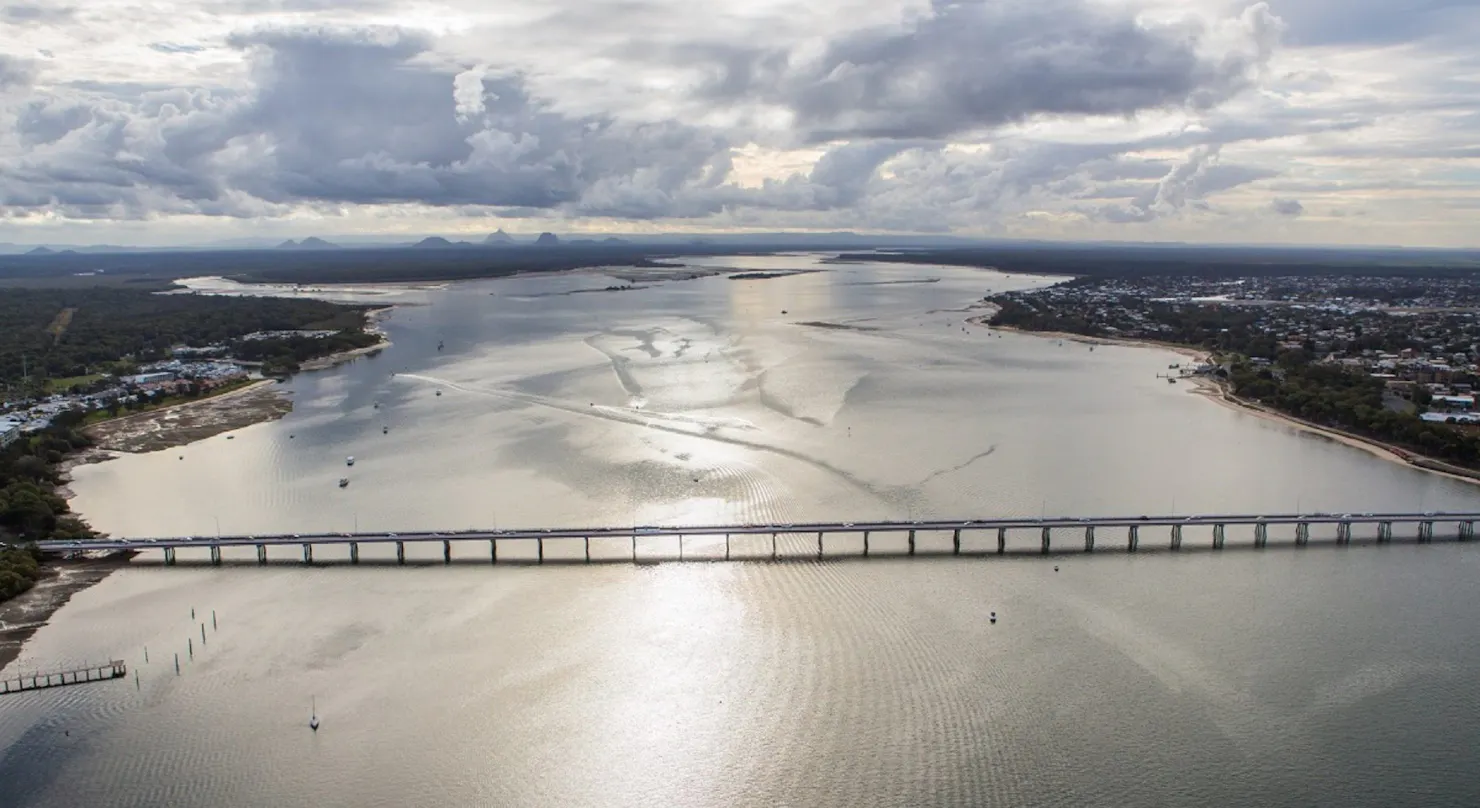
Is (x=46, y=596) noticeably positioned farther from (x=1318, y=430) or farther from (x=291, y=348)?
(x=1318, y=430)

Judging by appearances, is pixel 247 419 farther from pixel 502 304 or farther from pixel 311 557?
pixel 502 304

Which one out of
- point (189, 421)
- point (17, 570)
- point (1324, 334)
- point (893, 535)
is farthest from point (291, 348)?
point (1324, 334)

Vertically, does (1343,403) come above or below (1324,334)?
below

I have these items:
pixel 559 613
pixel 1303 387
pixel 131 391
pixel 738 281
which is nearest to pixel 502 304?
pixel 738 281

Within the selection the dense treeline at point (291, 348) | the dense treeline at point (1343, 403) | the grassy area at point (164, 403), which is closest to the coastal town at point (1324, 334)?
the dense treeline at point (1343, 403)

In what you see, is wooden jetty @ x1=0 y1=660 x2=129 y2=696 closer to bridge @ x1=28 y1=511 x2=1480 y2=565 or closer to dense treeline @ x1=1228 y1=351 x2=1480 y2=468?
bridge @ x1=28 y1=511 x2=1480 y2=565

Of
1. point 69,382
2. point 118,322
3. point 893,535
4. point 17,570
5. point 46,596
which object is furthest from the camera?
point 118,322
